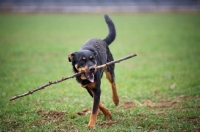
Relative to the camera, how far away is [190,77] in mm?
8812

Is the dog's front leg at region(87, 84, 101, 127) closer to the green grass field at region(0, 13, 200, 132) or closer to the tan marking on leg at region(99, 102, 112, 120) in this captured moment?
the green grass field at region(0, 13, 200, 132)

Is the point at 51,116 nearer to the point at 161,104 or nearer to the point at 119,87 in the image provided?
the point at 161,104

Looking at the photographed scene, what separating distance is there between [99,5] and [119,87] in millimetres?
31262

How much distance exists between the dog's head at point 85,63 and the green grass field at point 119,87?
944 millimetres

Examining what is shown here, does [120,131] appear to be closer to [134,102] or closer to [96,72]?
[96,72]

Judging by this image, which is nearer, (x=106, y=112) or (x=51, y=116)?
(x=106, y=112)

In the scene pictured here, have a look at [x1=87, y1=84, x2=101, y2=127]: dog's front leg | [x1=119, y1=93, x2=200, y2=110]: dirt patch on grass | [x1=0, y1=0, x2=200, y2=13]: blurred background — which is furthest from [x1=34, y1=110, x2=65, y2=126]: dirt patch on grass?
[x1=0, y1=0, x2=200, y2=13]: blurred background

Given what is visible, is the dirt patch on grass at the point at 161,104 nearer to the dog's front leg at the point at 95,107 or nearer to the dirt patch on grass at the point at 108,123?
the dirt patch on grass at the point at 108,123

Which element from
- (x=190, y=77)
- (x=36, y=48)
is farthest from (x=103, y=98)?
(x=36, y=48)

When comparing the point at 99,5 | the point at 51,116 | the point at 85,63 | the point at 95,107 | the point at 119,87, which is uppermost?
the point at 85,63

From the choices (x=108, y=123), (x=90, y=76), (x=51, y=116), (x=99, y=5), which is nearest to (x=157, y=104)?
(x=108, y=123)

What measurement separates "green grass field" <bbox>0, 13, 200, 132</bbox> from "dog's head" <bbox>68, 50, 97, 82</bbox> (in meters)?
0.94

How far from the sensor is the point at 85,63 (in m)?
5.41

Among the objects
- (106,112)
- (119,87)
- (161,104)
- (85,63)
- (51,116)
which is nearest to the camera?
(85,63)
